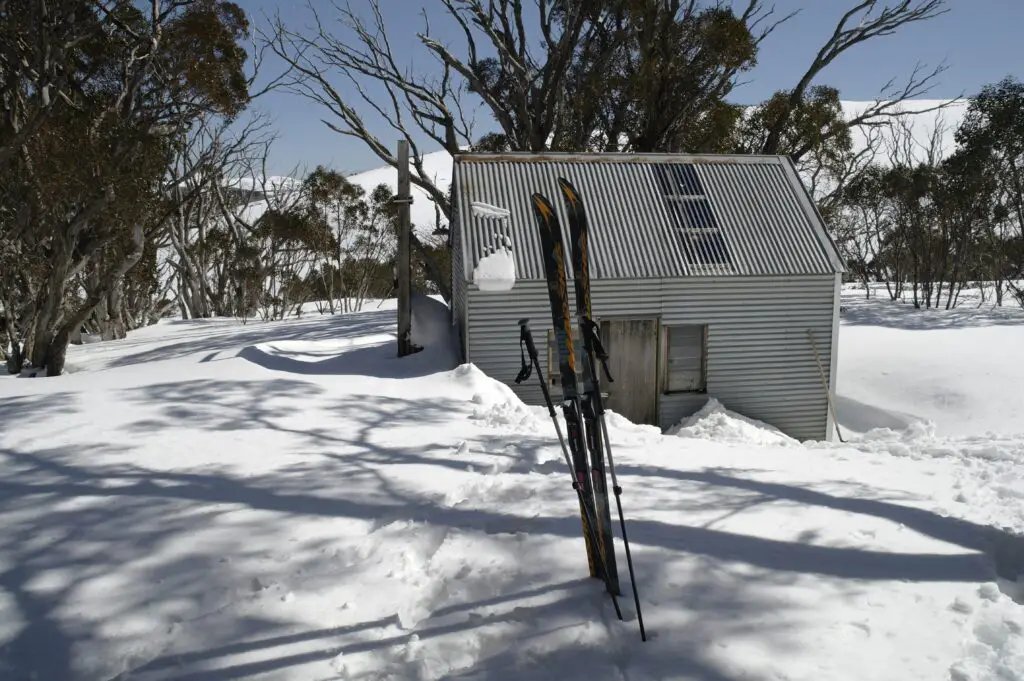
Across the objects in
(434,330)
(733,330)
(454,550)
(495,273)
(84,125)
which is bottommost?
(454,550)

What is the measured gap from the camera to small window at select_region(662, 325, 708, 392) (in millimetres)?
11219

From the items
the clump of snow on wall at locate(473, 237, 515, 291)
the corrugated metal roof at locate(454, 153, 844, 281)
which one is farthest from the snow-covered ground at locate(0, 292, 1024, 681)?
the corrugated metal roof at locate(454, 153, 844, 281)

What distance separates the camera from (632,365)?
11070 millimetres

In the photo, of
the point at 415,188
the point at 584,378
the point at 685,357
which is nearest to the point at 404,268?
the point at 685,357

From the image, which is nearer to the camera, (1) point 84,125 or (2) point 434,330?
(2) point 434,330

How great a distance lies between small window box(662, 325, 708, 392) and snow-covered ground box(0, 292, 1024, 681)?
3.99 metres

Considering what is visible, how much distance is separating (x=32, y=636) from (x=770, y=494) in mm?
4808

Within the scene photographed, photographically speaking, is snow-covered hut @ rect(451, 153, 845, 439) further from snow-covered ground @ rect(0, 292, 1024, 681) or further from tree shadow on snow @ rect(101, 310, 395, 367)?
tree shadow on snow @ rect(101, 310, 395, 367)

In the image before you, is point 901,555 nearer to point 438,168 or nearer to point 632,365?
point 632,365

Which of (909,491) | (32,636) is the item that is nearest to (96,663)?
(32,636)

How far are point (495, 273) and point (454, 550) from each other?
20.2ft

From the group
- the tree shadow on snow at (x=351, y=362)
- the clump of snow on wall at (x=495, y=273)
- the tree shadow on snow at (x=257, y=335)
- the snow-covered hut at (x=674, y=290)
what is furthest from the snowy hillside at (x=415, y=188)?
the clump of snow on wall at (x=495, y=273)

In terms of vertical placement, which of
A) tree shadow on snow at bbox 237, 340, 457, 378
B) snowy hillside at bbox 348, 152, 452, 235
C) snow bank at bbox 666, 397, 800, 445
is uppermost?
snowy hillside at bbox 348, 152, 452, 235

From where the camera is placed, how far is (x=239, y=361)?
961cm
